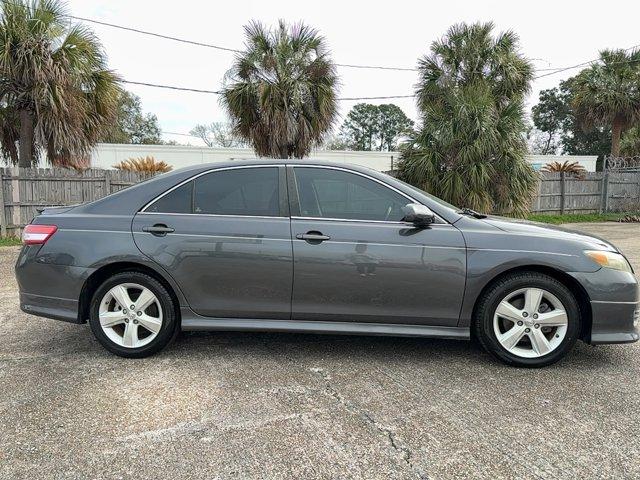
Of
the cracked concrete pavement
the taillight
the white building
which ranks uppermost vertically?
the white building

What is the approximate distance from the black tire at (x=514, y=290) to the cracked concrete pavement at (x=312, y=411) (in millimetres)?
93

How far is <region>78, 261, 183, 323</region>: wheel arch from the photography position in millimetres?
3723

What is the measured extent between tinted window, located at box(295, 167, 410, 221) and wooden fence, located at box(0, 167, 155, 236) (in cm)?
842

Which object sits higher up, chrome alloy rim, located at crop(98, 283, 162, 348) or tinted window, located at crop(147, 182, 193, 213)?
tinted window, located at crop(147, 182, 193, 213)

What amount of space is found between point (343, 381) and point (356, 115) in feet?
250

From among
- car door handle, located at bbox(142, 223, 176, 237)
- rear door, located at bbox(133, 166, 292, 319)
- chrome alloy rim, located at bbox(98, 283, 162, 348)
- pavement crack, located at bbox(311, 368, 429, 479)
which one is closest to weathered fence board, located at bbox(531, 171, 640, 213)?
rear door, located at bbox(133, 166, 292, 319)

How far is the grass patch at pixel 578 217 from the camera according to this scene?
16325 mm

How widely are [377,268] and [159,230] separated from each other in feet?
5.49

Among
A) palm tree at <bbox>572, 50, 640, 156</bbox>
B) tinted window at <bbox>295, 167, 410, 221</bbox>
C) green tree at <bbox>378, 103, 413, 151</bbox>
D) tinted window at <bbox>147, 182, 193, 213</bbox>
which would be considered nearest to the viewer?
tinted window at <bbox>295, 167, 410, 221</bbox>

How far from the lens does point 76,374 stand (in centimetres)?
349

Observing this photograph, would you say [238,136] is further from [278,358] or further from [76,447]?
[76,447]

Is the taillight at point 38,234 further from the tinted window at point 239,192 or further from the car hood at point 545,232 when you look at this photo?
the car hood at point 545,232

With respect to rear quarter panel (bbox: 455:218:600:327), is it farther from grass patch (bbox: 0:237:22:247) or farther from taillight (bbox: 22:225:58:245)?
grass patch (bbox: 0:237:22:247)

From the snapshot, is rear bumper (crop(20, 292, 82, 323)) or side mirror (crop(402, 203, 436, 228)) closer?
side mirror (crop(402, 203, 436, 228))
